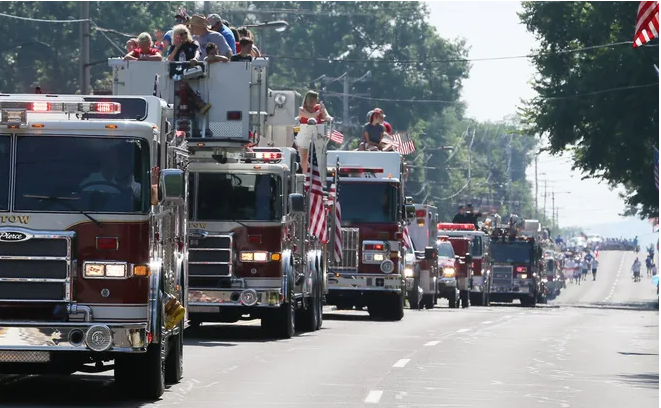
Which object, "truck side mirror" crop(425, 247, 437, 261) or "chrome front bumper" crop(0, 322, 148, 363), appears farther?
"truck side mirror" crop(425, 247, 437, 261)

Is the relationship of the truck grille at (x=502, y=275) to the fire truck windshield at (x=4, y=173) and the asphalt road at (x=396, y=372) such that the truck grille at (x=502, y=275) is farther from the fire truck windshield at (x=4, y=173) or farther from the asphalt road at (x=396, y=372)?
the fire truck windshield at (x=4, y=173)

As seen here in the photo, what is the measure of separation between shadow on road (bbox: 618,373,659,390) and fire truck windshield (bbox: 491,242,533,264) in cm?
4086

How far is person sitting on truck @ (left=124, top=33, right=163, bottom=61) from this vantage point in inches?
879

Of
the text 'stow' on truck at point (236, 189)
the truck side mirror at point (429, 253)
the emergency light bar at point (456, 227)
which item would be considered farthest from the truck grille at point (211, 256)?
the emergency light bar at point (456, 227)

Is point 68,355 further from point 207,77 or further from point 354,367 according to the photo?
point 207,77

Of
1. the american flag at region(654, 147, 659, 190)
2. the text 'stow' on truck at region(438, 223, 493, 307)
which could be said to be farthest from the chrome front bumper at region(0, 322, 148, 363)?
the american flag at region(654, 147, 659, 190)

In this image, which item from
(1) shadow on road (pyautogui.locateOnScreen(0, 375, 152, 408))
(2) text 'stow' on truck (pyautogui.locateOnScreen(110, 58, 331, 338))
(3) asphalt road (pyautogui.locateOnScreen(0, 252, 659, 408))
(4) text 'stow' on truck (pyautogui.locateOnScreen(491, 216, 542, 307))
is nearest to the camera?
(1) shadow on road (pyautogui.locateOnScreen(0, 375, 152, 408))

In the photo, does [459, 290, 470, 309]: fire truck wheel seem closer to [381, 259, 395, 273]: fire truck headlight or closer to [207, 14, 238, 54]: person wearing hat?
[381, 259, 395, 273]: fire truck headlight

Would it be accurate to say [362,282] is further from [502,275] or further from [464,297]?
[502,275]

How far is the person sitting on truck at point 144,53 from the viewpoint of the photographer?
22.3m

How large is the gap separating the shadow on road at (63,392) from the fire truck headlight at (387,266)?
16010 millimetres

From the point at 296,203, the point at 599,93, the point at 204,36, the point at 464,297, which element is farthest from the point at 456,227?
the point at 204,36

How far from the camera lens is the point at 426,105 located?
106 m

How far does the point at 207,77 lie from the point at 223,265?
111 inches
